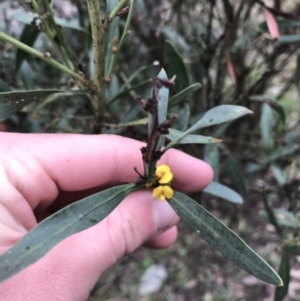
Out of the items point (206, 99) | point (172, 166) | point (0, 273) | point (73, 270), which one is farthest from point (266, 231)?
point (0, 273)

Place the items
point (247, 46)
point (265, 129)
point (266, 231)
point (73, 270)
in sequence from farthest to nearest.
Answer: point (266, 231)
point (247, 46)
point (265, 129)
point (73, 270)

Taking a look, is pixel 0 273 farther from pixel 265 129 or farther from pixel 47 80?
pixel 47 80

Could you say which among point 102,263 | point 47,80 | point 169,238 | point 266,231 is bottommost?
point 266,231

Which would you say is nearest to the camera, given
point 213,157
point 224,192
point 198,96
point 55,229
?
point 55,229

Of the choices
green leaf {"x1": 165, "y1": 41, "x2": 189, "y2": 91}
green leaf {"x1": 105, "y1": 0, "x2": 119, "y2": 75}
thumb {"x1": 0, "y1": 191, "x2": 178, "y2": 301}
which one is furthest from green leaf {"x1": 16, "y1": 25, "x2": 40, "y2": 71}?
thumb {"x1": 0, "y1": 191, "x2": 178, "y2": 301}

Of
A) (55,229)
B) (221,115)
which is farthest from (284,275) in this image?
(55,229)

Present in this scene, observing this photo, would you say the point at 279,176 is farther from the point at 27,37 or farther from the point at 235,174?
the point at 27,37

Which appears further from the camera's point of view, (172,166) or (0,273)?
(172,166)
